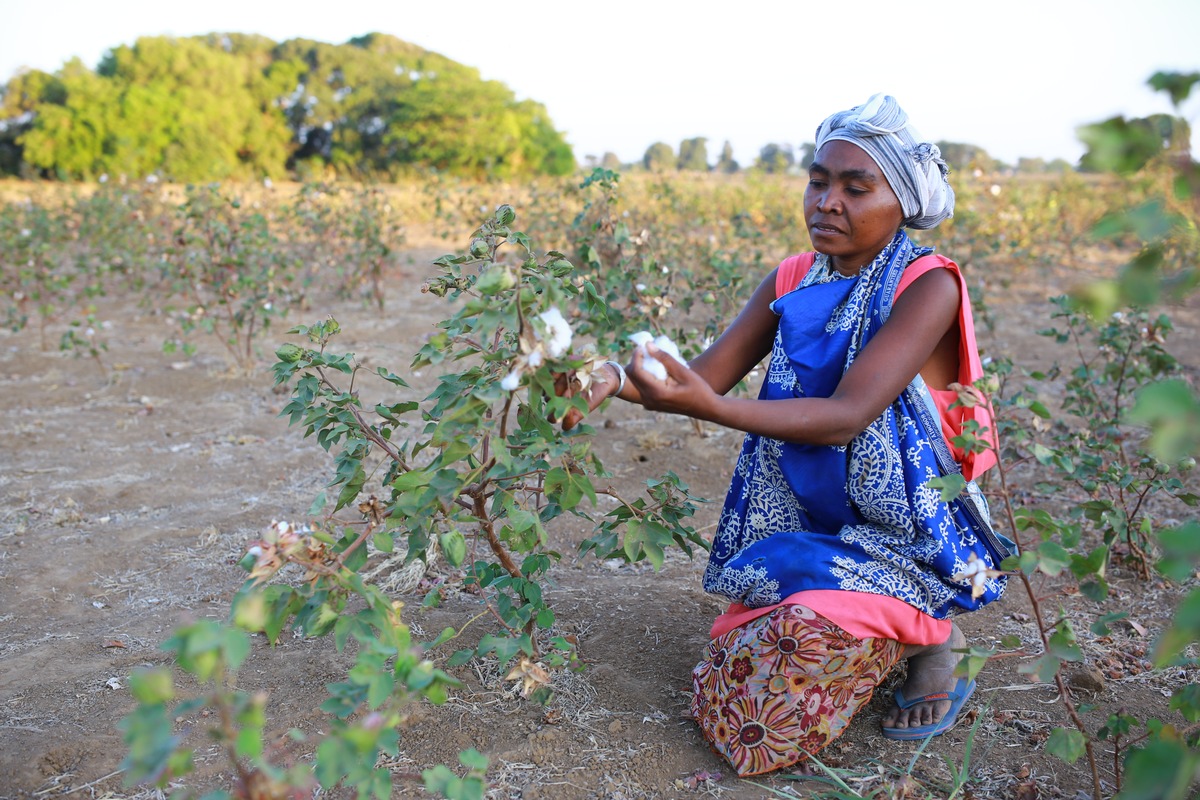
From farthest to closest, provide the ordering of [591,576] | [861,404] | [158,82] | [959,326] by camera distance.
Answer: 1. [158,82]
2. [591,576]
3. [959,326]
4. [861,404]

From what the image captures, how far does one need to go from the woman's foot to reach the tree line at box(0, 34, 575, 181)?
1214 cm

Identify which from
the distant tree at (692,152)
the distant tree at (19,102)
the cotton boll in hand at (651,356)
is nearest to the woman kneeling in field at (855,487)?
the cotton boll in hand at (651,356)

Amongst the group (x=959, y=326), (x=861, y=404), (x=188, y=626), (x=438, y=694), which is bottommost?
(x=438, y=694)

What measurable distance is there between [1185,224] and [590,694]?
1521mm

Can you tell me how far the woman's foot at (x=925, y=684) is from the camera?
1.88m

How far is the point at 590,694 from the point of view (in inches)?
78.4

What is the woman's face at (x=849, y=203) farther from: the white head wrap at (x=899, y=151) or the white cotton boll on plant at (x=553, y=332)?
the white cotton boll on plant at (x=553, y=332)

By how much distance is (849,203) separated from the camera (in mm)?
1898

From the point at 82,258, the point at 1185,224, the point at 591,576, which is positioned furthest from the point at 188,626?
the point at 82,258

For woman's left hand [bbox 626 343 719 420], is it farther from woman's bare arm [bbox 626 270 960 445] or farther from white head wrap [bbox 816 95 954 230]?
white head wrap [bbox 816 95 954 230]

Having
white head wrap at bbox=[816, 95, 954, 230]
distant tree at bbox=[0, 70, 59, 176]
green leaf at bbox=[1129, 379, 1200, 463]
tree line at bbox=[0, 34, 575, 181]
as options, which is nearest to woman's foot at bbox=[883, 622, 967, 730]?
white head wrap at bbox=[816, 95, 954, 230]

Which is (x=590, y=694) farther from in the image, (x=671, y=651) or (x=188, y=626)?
(x=188, y=626)

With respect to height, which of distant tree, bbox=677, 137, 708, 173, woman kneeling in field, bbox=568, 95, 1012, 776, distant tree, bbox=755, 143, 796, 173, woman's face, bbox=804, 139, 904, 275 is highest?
distant tree, bbox=677, 137, 708, 173

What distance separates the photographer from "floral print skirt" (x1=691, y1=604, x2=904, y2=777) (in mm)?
1727
